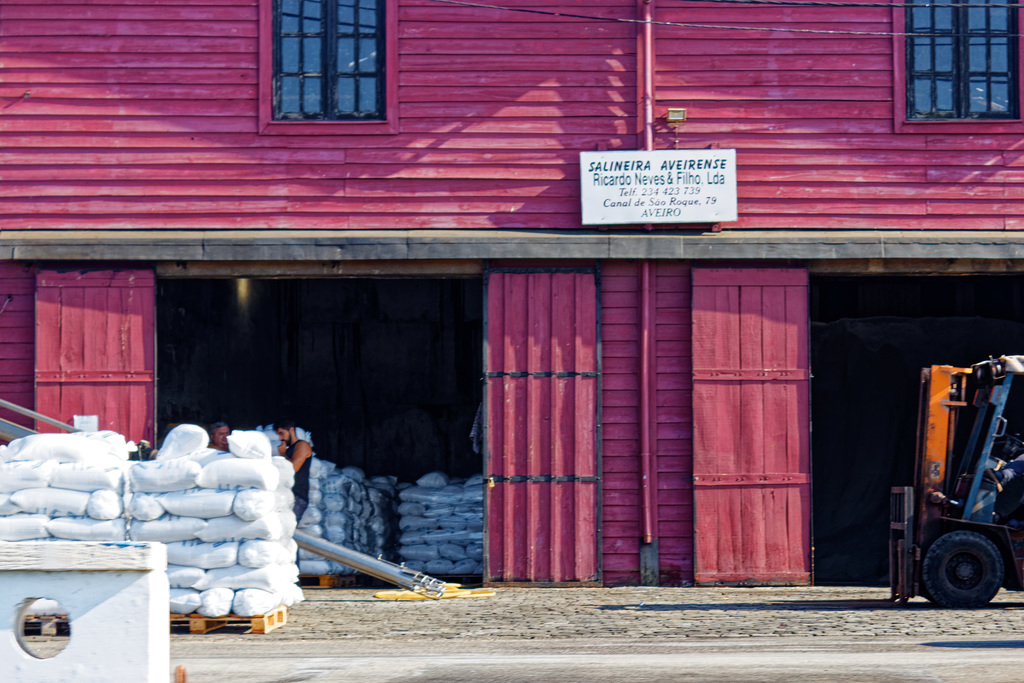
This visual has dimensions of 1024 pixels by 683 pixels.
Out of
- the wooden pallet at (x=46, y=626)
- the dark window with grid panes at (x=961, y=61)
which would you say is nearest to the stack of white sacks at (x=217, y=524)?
the wooden pallet at (x=46, y=626)

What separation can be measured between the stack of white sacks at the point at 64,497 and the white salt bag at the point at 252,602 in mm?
1086

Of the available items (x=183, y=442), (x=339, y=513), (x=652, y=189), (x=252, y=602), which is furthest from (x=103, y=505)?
(x=652, y=189)

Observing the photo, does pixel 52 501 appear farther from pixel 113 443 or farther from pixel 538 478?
pixel 538 478

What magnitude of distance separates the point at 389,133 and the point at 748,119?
144 inches

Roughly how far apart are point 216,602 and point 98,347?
3.88 meters

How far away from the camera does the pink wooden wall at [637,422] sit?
13.1 metres

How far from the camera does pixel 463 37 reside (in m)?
13.3

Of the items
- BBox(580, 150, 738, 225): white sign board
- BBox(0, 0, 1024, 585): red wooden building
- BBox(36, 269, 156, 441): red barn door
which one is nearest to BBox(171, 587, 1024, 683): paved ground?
BBox(0, 0, 1024, 585): red wooden building

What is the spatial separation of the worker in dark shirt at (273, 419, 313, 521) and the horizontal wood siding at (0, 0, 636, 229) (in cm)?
228

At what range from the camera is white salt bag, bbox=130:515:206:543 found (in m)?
10.4

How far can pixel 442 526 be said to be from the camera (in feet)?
48.6

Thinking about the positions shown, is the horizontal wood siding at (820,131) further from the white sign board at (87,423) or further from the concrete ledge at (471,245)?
the white sign board at (87,423)

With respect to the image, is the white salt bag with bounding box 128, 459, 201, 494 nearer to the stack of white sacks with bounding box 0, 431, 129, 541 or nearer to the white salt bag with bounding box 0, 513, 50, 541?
the stack of white sacks with bounding box 0, 431, 129, 541

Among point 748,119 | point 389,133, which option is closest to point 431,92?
point 389,133
